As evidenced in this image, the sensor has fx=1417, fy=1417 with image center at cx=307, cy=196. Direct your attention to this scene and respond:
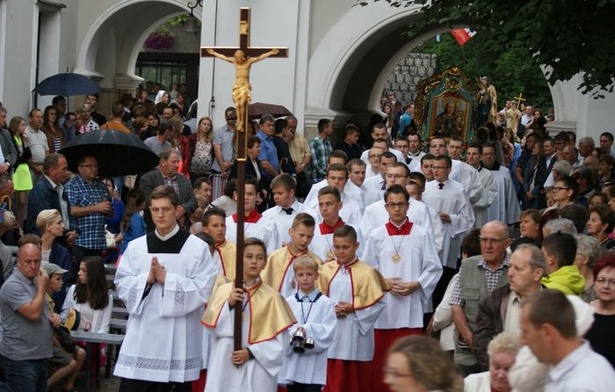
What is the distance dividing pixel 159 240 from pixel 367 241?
324cm

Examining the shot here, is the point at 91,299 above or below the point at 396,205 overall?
below

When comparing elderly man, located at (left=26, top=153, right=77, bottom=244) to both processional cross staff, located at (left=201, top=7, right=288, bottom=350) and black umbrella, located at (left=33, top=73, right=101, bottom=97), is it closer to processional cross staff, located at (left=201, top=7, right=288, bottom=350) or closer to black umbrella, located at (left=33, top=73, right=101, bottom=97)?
processional cross staff, located at (left=201, top=7, right=288, bottom=350)

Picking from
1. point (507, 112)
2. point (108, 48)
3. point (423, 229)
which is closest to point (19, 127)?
point (423, 229)

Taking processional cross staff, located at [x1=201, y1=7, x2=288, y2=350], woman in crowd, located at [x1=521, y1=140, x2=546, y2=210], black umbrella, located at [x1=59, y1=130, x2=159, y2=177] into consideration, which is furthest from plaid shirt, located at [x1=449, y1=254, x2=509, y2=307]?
woman in crowd, located at [x1=521, y1=140, x2=546, y2=210]

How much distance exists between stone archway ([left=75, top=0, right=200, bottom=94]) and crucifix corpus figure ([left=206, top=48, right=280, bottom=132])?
17.3 metres

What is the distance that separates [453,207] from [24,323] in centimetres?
640

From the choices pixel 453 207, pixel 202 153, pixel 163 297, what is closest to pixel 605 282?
pixel 163 297

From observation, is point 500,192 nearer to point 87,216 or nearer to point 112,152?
point 112,152

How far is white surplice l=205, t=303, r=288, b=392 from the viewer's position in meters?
9.87

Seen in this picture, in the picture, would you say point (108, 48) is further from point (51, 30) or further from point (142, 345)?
point (142, 345)

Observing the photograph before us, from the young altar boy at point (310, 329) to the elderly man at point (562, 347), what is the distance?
471cm

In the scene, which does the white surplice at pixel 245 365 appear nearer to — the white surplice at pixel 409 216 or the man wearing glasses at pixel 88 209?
the white surplice at pixel 409 216

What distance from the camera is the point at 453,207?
619 inches

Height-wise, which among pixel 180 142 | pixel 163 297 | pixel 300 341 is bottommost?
pixel 300 341
